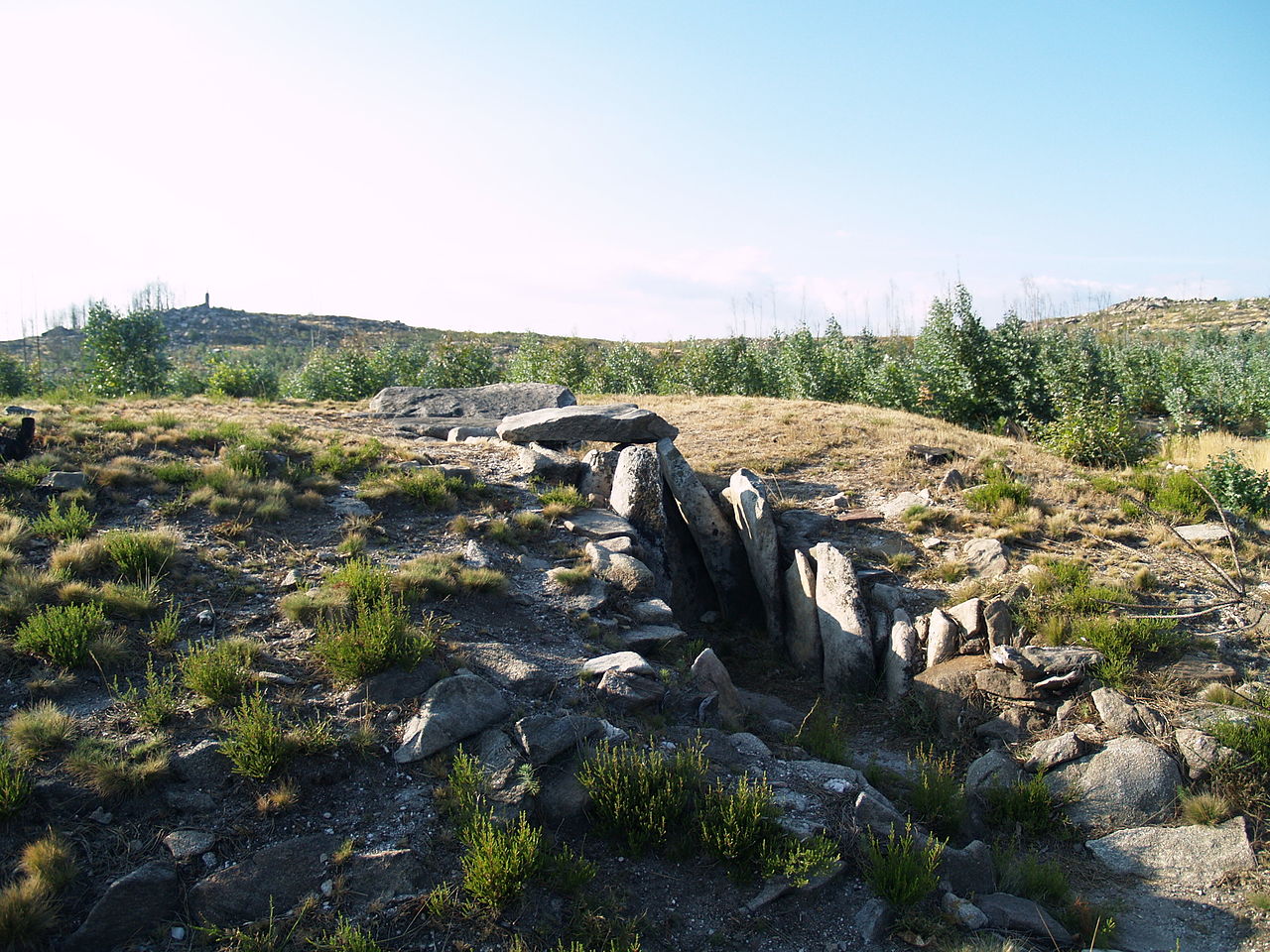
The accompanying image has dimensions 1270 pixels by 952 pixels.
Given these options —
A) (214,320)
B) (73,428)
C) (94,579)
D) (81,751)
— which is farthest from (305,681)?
(214,320)

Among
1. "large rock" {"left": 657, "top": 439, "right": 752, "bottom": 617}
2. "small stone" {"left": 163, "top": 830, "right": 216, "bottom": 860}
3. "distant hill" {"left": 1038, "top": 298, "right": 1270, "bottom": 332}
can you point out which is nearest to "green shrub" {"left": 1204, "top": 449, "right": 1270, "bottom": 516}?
"large rock" {"left": 657, "top": 439, "right": 752, "bottom": 617}

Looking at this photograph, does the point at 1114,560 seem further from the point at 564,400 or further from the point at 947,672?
the point at 564,400

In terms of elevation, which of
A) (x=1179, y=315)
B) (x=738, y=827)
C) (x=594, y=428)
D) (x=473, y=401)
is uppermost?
(x=1179, y=315)

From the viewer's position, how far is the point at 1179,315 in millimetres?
68875

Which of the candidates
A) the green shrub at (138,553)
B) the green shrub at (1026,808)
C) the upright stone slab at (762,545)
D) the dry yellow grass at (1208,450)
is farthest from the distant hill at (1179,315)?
the green shrub at (138,553)

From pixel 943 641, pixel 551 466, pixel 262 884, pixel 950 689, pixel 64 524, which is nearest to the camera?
pixel 262 884

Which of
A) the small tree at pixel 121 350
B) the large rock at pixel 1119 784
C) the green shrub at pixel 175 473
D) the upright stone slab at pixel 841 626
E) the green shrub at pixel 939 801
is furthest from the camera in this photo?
the small tree at pixel 121 350

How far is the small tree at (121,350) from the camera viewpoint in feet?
78.9

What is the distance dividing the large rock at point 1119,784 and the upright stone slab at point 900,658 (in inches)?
69.9

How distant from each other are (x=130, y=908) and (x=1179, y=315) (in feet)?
277

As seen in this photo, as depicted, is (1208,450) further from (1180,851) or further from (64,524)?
(64,524)

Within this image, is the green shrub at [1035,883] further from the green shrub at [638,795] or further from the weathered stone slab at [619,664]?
the weathered stone slab at [619,664]

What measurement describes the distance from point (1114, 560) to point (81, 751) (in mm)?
10704

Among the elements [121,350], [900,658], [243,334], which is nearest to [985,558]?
[900,658]
